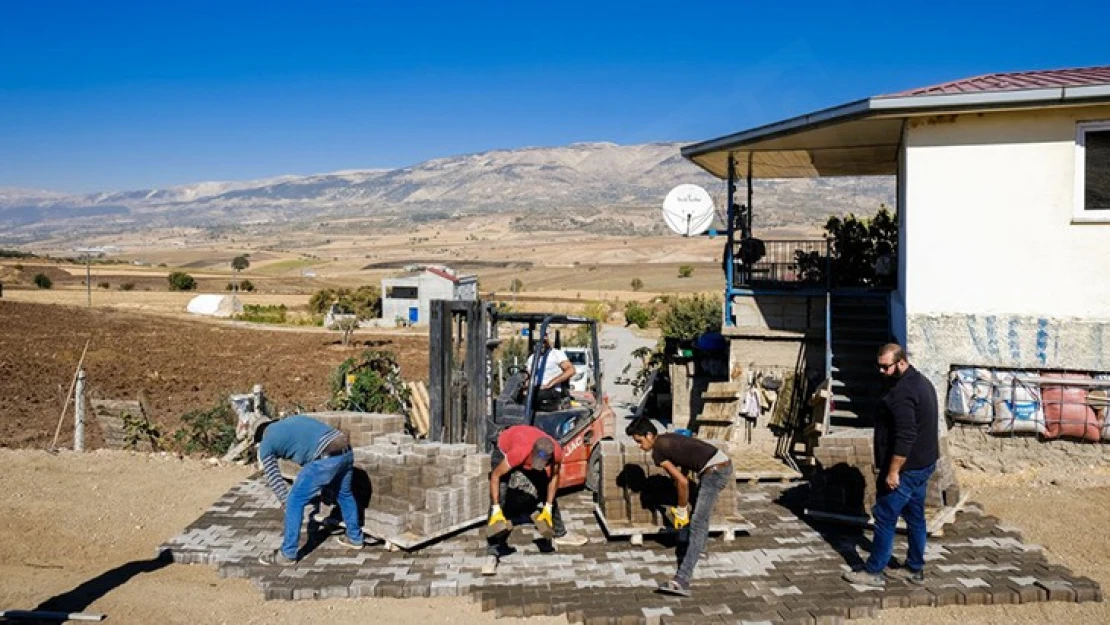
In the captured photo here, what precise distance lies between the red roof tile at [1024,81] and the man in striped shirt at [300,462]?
26.5 feet

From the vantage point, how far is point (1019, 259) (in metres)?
11.6

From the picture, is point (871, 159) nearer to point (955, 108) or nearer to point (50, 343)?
point (955, 108)

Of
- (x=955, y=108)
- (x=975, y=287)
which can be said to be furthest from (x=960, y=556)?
(x=955, y=108)

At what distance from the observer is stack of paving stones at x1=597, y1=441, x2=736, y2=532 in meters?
9.35

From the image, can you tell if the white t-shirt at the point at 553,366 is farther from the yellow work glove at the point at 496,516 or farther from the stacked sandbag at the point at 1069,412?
the stacked sandbag at the point at 1069,412

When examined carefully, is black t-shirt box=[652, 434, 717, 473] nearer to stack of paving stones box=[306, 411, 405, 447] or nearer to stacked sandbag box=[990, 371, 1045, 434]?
stack of paving stones box=[306, 411, 405, 447]

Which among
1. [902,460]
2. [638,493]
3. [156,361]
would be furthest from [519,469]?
[156,361]

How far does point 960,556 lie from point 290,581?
6170 millimetres

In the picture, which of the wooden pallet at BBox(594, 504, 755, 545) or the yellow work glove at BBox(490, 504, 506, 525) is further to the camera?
the wooden pallet at BBox(594, 504, 755, 545)

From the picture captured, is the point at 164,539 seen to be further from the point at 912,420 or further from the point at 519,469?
the point at 912,420

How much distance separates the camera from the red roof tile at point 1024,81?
38.2ft

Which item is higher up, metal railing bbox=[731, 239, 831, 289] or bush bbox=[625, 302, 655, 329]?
metal railing bbox=[731, 239, 831, 289]

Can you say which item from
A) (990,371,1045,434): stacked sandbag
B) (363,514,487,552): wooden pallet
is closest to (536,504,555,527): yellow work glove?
(363,514,487,552): wooden pallet

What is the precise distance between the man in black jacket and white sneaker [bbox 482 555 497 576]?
123 inches
